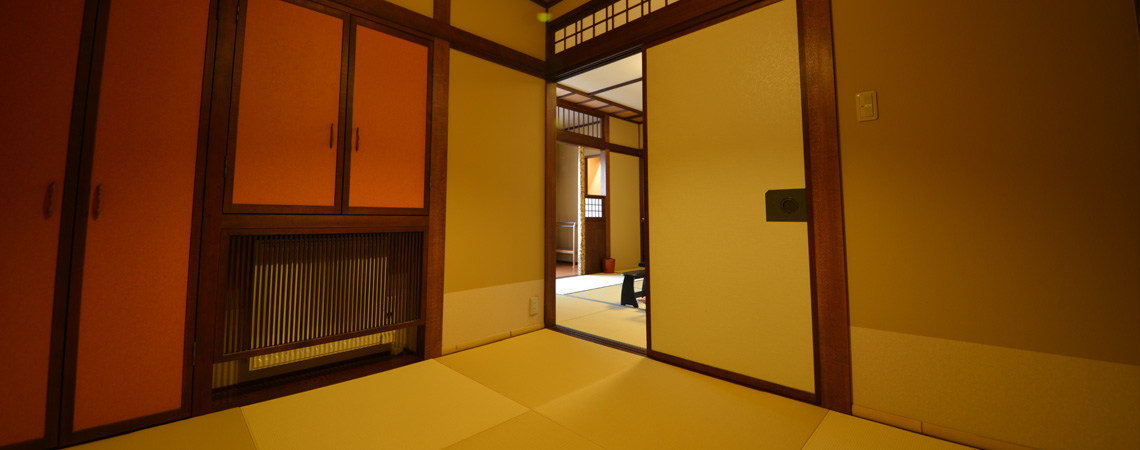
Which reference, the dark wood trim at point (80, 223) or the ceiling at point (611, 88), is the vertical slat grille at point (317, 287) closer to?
the dark wood trim at point (80, 223)

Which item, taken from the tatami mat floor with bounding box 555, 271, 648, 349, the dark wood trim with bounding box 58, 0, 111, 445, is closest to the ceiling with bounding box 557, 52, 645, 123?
the tatami mat floor with bounding box 555, 271, 648, 349

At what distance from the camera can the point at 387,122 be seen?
220 cm

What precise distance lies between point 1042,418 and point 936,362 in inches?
12.1

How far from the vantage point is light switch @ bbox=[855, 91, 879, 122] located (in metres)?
1.65

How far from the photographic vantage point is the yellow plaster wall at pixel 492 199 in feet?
8.30

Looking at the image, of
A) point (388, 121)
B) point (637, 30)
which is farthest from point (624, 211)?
point (388, 121)

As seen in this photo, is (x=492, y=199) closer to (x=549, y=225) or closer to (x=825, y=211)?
(x=549, y=225)

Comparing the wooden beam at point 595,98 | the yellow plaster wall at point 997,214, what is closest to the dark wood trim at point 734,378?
the yellow plaster wall at point 997,214

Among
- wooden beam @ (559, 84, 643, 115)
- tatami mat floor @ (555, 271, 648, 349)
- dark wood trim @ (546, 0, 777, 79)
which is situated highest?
wooden beam @ (559, 84, 643, 115)

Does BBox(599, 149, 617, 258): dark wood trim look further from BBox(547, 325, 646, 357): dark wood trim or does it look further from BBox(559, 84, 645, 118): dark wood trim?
BBox(547, 325, 646, 357): dark wood trim

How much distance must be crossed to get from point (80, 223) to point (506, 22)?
251 cm

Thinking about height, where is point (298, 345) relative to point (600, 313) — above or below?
above

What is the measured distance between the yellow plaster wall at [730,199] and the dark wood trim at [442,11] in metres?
1.35

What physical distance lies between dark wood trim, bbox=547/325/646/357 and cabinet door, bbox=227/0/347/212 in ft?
5.90
